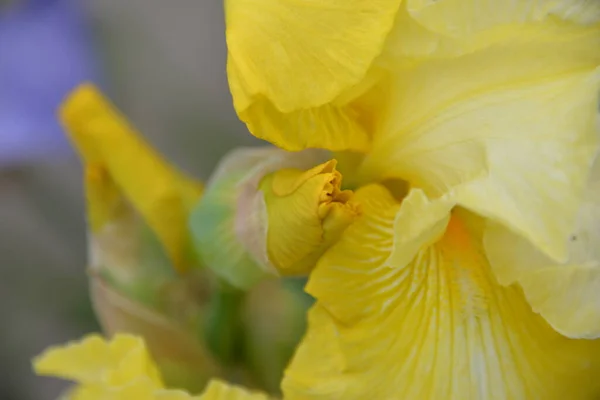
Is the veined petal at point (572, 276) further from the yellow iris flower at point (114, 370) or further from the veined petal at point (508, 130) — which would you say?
the yellow iris flower at point (114, 370)

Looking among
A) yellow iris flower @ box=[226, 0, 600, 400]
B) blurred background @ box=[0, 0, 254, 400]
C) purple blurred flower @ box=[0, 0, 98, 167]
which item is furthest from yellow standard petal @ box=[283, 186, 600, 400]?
purple blurred flower @ box=[0, 0, 98, 167]

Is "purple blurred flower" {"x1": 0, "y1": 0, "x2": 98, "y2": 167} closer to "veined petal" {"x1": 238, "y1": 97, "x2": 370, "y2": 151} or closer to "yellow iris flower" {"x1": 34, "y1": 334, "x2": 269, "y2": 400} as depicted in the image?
"yellow iris flower" {"x1": 34, "y1": 334, "x2": 269, "y2": 400}

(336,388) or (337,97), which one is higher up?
(337,97)

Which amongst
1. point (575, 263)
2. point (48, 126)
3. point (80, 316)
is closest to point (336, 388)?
point (575, 263)

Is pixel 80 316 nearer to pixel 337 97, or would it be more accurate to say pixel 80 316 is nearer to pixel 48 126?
pixel 48 126

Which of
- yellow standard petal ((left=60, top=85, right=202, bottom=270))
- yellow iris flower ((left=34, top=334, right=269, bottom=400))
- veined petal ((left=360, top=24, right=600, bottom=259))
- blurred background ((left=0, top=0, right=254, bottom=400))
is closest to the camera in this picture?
veined petal ((left=360, top=24, right=600, bottom=259))

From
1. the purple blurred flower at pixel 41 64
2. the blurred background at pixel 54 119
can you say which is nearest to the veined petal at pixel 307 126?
the blurred background at pixel 54 119

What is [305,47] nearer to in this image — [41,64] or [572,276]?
[572,276]

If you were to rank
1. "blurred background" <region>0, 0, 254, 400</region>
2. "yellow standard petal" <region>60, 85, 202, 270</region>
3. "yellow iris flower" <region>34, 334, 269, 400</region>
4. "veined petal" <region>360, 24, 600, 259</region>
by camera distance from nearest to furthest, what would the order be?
1. "veined petal" <region>360, 24, 600, 259</region>
2. "yellow iris flower" <region>34, 334, 269, 400</region>
3. "yellow standard petal" <region>60, 85, 202, 270</region>
4. "blurred background" <region>0, 0, 254, 400</region>
